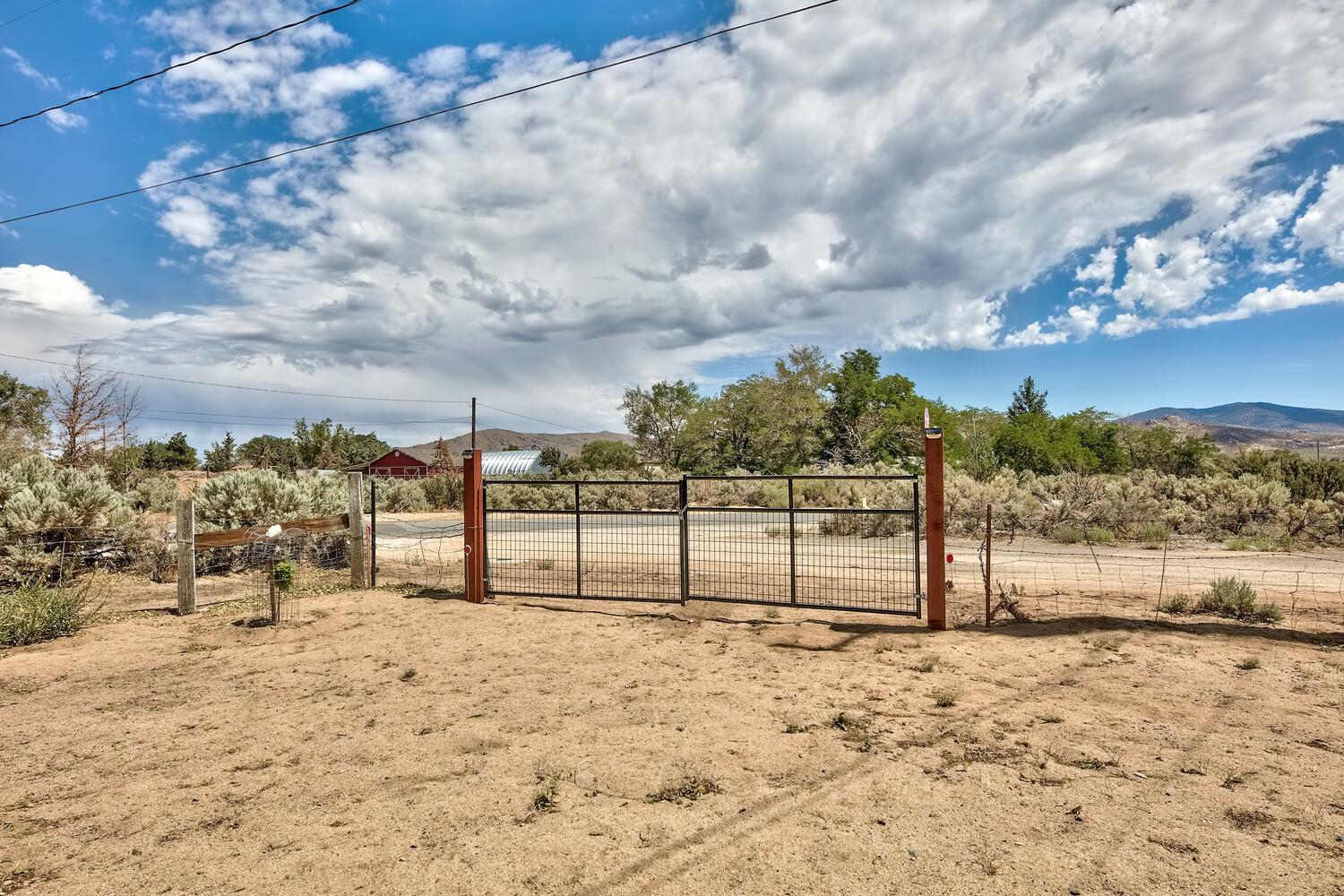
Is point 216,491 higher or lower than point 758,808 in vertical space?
higher

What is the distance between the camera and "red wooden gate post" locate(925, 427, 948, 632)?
7.90 m

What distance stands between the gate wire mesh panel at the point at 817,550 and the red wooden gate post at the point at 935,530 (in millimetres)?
216

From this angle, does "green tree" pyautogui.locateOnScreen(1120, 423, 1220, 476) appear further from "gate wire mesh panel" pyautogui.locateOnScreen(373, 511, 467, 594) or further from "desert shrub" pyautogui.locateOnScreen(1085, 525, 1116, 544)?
"gate wire mesh panel" pyautogui.locateOnScreen(373, 511, 467, 594)

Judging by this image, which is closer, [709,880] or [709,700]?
[709,880]

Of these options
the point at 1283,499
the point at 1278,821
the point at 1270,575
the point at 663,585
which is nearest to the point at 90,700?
the point at 663,585

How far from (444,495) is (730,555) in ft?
78.7

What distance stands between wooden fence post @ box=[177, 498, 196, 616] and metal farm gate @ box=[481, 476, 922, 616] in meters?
3.93

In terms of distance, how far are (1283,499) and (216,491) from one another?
25122mm

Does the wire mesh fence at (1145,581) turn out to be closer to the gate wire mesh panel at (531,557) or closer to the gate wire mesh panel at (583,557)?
the gate wire mesh panel at (583,557)

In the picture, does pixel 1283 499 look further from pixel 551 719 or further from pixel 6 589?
pixel 6 589

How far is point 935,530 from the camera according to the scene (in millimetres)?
7957

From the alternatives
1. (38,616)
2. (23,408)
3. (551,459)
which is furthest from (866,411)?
(23,408)

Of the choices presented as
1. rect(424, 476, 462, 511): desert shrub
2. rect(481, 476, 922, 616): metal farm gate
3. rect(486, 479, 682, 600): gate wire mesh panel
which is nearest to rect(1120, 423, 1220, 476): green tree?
rect(481, 476, 922, 616): metal farm gate

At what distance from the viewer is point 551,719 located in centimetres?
556
